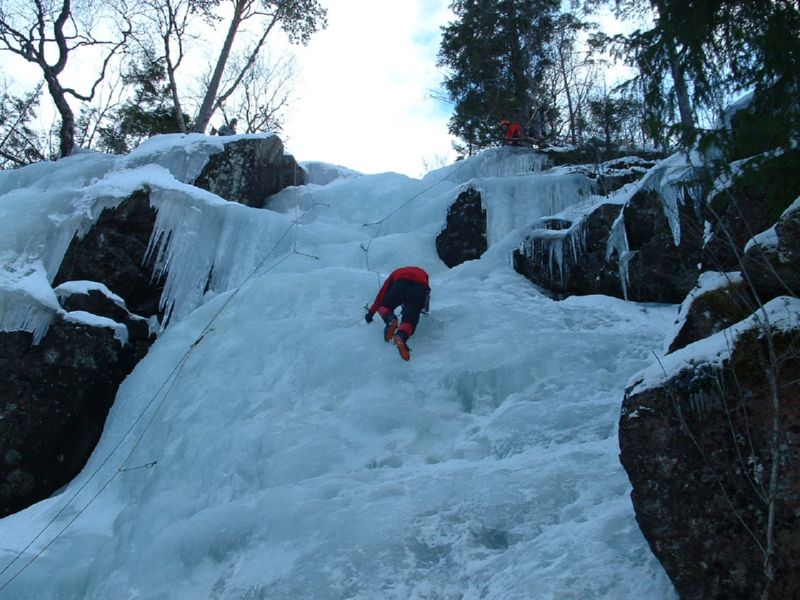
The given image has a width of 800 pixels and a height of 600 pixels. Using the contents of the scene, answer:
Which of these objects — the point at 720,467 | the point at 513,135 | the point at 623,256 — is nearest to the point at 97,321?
the point at 623,256

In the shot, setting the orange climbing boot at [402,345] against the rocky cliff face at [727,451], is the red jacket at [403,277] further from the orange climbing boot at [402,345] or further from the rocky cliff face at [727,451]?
the rocky cliff face at [727,451]

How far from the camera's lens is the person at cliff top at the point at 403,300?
5.72 m

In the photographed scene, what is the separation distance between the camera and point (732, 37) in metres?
4.47

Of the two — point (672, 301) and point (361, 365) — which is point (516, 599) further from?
point (672, 301)

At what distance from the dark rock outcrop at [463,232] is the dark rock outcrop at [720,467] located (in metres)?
5.70

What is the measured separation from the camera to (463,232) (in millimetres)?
8734

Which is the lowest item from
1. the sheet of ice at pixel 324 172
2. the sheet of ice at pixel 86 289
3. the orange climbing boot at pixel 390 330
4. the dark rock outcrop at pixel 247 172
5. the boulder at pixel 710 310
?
the orange climbing boot at pixel 390 330

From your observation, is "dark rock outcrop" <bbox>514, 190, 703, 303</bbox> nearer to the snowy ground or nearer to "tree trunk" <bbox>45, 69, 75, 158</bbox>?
the snowy ground

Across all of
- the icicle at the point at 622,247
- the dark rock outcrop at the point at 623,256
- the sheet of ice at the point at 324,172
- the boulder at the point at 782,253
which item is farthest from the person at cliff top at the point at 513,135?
the boulder at the point at 782,253

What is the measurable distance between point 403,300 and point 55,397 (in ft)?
11.9

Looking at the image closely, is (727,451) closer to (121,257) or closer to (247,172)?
(121,257)

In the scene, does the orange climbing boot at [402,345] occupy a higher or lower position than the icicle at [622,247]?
lower

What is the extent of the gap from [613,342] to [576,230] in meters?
2.11

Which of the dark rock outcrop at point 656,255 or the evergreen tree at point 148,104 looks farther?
the evergreen tree at point 148,104
